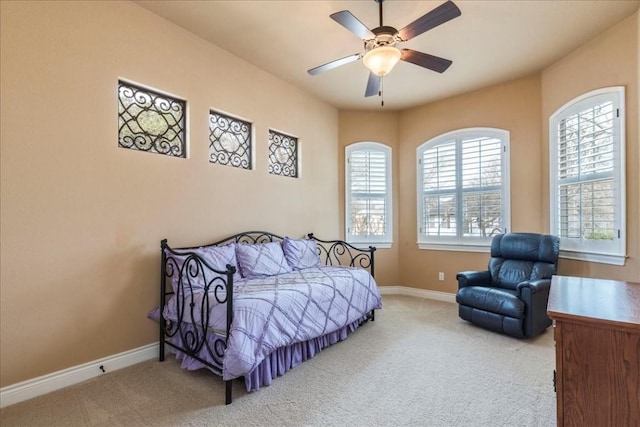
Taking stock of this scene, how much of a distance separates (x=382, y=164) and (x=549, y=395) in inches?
143

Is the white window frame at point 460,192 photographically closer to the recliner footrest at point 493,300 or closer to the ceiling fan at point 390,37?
the recliner footrest at point 493,300

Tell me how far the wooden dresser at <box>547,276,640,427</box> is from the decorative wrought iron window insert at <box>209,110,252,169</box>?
3.07m

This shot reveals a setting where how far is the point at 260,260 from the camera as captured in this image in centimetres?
315

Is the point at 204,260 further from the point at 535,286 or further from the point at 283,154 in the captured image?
the point at 535,286

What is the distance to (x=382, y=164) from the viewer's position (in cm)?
504

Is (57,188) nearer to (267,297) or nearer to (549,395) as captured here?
(267,297)

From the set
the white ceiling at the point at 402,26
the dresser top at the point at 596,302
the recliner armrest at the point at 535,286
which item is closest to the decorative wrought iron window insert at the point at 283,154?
the white ceiling at the point at 402,26

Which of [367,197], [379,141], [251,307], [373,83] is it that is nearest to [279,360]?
[251,307]

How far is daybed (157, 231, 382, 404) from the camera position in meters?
2.06

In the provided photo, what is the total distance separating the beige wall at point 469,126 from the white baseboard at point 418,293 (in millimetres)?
67

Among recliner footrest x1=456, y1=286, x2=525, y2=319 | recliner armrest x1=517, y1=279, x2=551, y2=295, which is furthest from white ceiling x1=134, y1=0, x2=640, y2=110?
recliner footrest x1=456, y1=286, x2=525, y2=319

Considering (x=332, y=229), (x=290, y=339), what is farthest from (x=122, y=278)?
(x=332, y=229)

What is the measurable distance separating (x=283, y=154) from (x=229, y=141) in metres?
0.87

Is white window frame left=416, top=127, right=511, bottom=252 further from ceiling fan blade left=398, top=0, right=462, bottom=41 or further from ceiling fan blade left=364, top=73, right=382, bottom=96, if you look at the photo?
ceiling fan blade left=398, top=0, right=462, bottom=41
